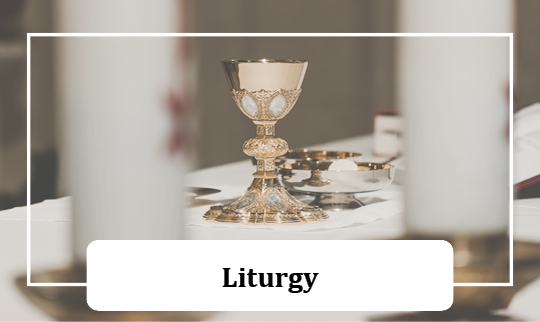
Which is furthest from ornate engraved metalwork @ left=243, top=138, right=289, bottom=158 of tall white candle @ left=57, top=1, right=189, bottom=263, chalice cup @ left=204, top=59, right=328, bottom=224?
tall white candle @ left=57, top=1, right=189, bottom=263

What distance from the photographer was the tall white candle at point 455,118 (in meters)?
0.60

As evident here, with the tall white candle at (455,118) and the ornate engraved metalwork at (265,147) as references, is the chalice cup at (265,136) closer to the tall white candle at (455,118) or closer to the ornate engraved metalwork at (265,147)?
the ornate engraved metalwork at (265,147)

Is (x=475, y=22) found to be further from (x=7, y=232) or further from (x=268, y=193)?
(x=7, y=232)

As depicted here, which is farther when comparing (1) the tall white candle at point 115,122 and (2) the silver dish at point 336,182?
(2) the silver dish at point 336,182

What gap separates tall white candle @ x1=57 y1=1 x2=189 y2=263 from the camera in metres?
0.55

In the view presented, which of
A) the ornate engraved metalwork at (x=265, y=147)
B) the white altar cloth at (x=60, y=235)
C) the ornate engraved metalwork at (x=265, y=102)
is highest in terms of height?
the ornate engraved metalwork at (x=265, y=102)

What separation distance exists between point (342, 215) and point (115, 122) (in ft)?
0.91

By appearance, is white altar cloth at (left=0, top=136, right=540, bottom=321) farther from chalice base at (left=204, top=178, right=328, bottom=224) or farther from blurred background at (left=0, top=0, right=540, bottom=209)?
blurred background at (left=0, top=0, right=540, bottom=209)

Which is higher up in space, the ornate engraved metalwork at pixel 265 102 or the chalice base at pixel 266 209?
the ornate engraved metalwork at pixel 265 102

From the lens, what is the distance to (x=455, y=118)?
1.99 ft

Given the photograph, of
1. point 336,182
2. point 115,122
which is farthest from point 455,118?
point 115,122

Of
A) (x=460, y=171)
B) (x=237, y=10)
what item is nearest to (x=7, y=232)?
(x=460, y=171)

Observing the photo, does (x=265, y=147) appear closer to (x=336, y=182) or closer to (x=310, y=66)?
(x=336, y=182)

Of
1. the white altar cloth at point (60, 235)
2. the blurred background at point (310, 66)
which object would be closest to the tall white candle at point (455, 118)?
the white altar cloth at point (60, 235)
